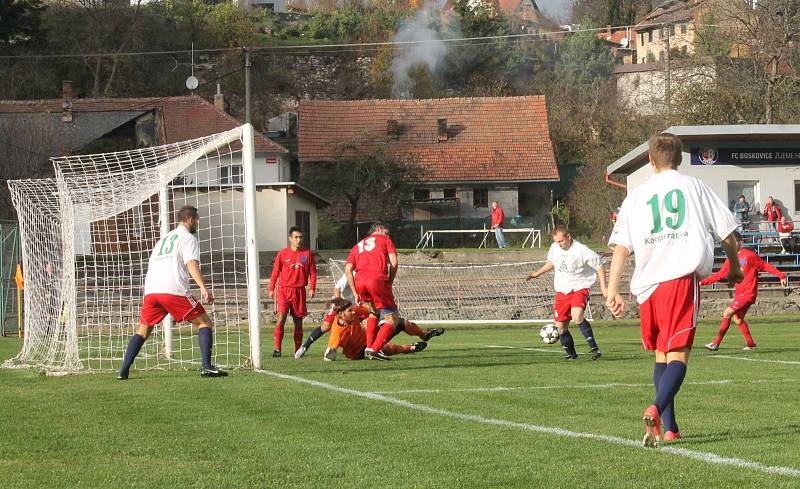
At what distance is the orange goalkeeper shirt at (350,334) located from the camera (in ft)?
48.2

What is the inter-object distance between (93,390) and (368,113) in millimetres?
51954

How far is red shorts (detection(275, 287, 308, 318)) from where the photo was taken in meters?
17.1

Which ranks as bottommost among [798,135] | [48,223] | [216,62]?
[48,223]

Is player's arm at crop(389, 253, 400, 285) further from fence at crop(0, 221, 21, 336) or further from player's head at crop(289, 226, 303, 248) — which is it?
fence at crop(0, 221, 21, 336)

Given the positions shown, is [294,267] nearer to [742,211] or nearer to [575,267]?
[575,267]

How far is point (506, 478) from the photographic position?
5.99m

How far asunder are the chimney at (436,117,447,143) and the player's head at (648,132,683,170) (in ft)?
178

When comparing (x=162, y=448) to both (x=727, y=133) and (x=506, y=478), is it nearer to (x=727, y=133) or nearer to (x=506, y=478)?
(x=506, y=478)

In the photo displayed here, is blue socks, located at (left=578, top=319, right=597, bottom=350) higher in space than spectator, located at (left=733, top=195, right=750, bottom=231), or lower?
lower

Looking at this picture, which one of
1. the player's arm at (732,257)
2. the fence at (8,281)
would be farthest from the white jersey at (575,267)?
the fence at (8,281)

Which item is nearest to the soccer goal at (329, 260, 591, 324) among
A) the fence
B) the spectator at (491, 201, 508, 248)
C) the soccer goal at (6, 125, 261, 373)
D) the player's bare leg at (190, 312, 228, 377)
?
the fence

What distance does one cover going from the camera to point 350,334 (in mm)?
14805

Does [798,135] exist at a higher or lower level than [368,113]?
lower

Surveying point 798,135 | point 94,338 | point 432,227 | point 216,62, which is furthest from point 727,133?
point 216,62
